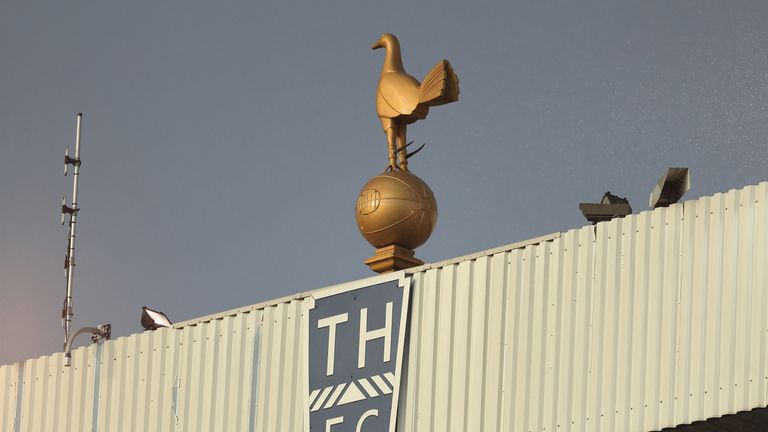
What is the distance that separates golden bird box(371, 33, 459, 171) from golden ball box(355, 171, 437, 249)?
1061 mm

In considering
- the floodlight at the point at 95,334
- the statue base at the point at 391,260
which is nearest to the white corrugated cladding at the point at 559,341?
the floodlight at the point at 95,334

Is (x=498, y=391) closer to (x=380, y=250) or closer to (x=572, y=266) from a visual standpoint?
(x=572, y=266)

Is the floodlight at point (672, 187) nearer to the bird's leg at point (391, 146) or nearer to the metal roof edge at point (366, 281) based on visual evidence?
the metal roof edge at point (366, 281)

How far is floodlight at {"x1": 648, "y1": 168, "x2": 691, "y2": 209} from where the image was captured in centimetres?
1886

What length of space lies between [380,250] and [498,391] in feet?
16.7

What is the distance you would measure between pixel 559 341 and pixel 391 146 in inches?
281

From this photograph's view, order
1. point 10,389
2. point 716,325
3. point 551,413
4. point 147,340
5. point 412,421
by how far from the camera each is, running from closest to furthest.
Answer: point 716,325 → point 551,413 → point 412,421 → point 147,340 → point 10,389

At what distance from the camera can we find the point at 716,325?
18.2 metres

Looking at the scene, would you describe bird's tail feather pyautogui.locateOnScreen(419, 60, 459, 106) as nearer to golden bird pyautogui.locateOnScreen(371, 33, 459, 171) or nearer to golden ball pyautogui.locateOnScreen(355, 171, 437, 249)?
golden bird pyautogui.locateOnScreen(371, 33, 459, 171)

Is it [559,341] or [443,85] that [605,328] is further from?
[443,85]

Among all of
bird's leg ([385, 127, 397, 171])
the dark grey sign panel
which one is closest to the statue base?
bird's leg ([385, 127, 397, 171])

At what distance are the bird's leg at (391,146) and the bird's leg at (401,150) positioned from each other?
79 millimetres

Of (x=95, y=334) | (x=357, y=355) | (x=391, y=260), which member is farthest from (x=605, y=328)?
(x=95, y=334)

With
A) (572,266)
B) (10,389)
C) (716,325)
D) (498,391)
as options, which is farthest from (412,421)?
(10,389)
